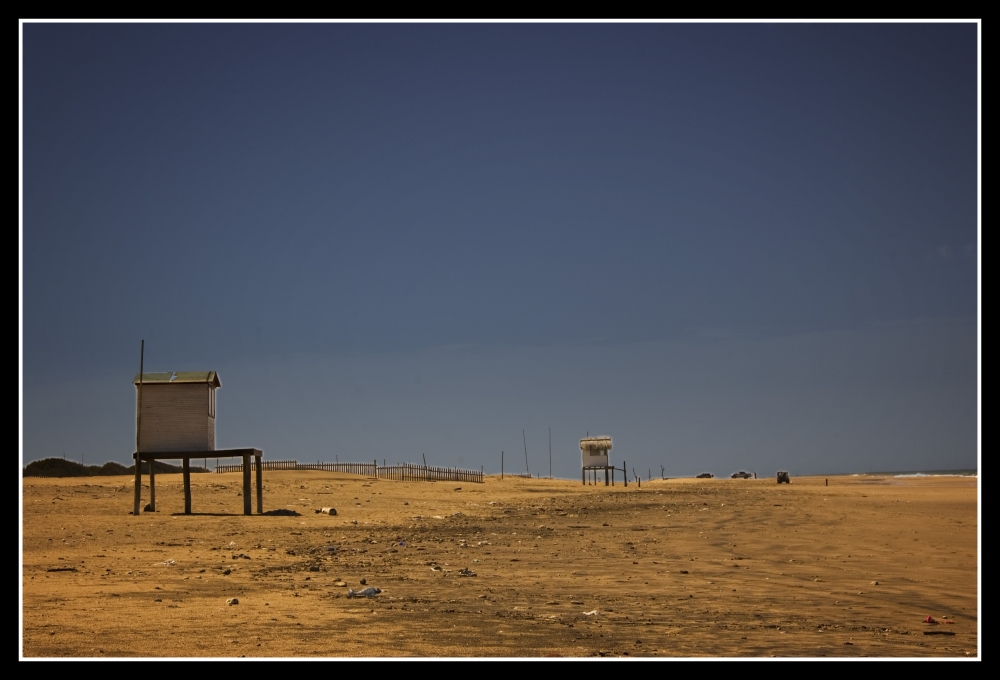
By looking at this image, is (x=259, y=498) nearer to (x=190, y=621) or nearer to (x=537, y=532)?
(x=537, y=532)

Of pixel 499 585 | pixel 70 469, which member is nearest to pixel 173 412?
pixel 499 585

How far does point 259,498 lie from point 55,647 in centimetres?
2228

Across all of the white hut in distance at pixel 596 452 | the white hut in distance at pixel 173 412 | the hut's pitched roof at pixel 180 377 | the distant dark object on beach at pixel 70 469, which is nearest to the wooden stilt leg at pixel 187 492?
the white hut in distance at pixel 173 412

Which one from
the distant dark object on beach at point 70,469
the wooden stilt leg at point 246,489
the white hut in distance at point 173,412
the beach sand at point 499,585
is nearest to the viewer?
the beach sand at point 499,585

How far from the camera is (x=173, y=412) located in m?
30.9

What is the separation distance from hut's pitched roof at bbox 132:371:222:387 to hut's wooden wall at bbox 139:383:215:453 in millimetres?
148

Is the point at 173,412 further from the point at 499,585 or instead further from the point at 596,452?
the point at 596,452

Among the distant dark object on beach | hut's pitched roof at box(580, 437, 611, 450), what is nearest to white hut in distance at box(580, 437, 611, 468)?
hut's pitched roof at box(580, 437, 611, 450)

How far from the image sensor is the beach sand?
9820 millimetres

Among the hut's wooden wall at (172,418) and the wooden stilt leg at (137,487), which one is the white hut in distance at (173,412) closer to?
the hut's wooden wall at (172,418)

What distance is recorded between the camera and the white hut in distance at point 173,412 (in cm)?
3088

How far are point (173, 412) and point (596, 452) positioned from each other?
4810 centimetres

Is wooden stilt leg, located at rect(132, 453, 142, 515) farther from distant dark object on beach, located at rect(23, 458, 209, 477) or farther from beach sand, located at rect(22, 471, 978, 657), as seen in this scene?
distant dark object on beach, located at rect(23, 458, 209, 477)

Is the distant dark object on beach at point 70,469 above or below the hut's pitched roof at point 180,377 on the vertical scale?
below
